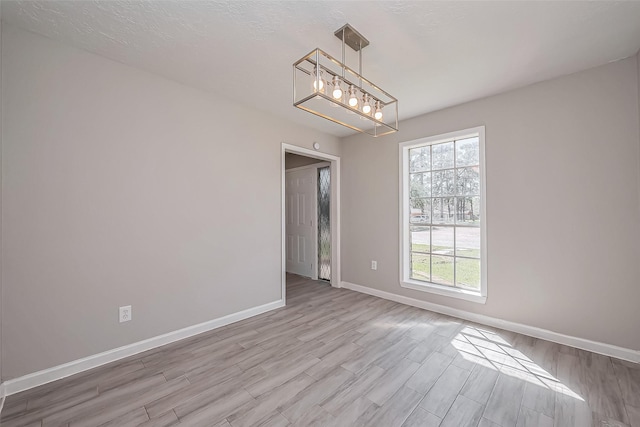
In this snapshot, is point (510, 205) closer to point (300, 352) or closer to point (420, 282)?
point (420, 282)

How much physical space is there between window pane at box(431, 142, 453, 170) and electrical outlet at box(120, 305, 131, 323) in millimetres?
3770

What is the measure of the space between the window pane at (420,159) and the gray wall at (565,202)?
1.28 ft

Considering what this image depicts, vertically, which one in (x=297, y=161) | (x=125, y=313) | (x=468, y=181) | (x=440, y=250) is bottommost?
(x=125, y=313)

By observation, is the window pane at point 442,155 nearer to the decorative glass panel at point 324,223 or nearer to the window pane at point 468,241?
the window pane at point 468,241

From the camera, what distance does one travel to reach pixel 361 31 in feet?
6.19

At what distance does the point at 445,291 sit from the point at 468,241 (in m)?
0.69

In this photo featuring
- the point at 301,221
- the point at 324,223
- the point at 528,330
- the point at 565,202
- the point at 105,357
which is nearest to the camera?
the point at 105,357

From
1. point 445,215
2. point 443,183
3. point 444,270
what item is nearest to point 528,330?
point 444,270

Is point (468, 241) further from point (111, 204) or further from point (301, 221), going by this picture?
point (111, 204)

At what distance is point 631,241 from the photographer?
86.4 inches

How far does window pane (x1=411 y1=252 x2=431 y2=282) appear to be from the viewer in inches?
141

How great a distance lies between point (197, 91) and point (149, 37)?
31.1 inches

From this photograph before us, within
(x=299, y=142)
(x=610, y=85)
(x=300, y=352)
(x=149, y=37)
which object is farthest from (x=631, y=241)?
(x=149, y=37)

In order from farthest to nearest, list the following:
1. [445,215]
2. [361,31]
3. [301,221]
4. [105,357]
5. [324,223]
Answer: [301,221], [324,223], [445,215], [105,357], [361,31]
